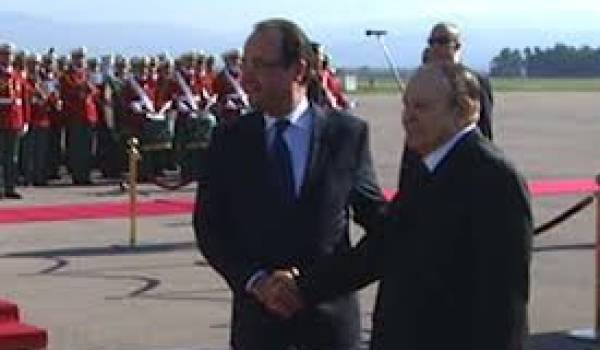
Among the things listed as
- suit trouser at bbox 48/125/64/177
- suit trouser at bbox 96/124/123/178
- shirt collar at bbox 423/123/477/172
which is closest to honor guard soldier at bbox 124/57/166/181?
suit trouser at bbox 96/124/123/178

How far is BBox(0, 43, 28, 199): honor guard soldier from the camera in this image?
19.2 meters

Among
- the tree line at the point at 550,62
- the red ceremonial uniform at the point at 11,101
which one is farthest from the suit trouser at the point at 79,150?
the tree line at the point at 550,62

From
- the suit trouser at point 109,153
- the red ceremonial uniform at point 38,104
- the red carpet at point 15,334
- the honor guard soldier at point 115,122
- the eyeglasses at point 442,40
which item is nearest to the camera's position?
the red carpet at point 15,334

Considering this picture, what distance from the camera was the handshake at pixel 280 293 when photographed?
4.34 m

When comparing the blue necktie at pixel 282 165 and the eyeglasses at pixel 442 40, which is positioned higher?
the eyeglasses at pixel 442 40

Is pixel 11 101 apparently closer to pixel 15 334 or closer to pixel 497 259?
pixel 15 334

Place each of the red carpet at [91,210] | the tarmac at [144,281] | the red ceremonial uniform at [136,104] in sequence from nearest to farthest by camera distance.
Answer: the tarmac at [144,281] → the red carpet at [91,210] → the red ceremonial uniform at [136,104]

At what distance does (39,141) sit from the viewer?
20844mm

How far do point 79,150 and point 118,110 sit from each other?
34.4 inches

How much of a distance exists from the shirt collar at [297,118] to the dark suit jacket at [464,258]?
0.74 meters

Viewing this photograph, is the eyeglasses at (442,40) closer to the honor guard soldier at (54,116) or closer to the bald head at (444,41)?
the bald head at (444,41)

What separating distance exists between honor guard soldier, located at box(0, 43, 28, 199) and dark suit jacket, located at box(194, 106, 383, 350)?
1488cm

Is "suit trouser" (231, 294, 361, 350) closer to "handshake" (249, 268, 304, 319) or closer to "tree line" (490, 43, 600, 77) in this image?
"handshake" (249, 268, 304, 319)

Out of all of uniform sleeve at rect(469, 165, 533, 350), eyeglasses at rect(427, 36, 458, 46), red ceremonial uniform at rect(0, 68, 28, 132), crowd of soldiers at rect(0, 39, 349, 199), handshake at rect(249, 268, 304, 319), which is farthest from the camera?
crowd of soldiers at rect(0, 39, 349, 199)
